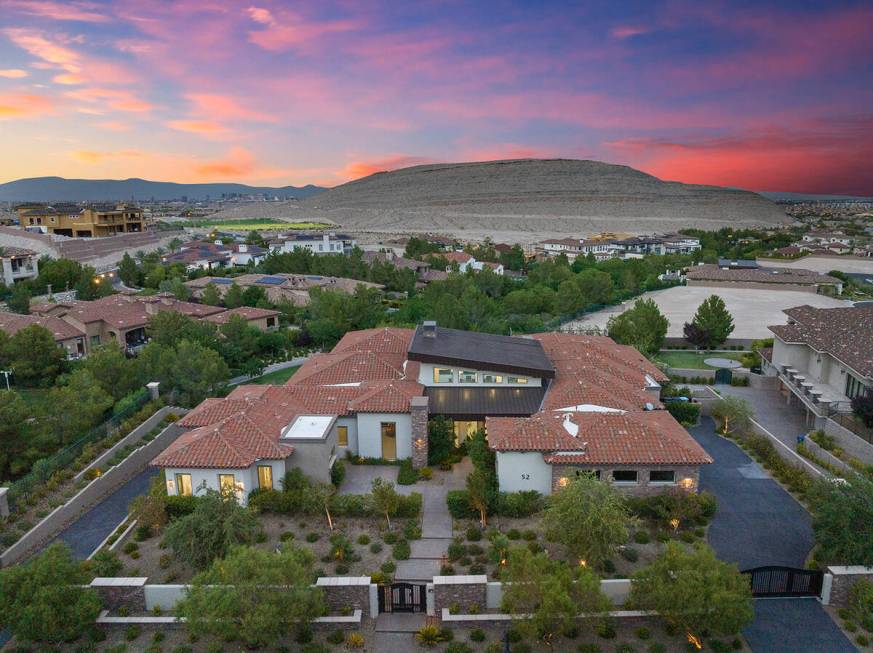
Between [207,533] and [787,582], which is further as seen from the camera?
[207,533]

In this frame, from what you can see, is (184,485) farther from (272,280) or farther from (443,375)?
(272,280)

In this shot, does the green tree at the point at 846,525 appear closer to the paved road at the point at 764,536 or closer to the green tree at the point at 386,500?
the paved road at the point at 764,536

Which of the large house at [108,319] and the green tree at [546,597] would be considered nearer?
the green tree at [546,597]

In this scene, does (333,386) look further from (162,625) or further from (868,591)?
(868,591)

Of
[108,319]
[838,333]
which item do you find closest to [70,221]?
[108,319]

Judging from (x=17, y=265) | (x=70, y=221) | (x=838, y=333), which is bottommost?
(x=838, y=333)

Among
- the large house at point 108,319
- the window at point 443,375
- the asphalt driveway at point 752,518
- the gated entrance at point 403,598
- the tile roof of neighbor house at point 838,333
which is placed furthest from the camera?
the large house at point 108,319

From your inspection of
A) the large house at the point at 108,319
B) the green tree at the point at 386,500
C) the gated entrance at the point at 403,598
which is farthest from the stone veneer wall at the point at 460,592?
the large house at the point at 108,319

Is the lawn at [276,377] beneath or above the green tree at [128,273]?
beneath
